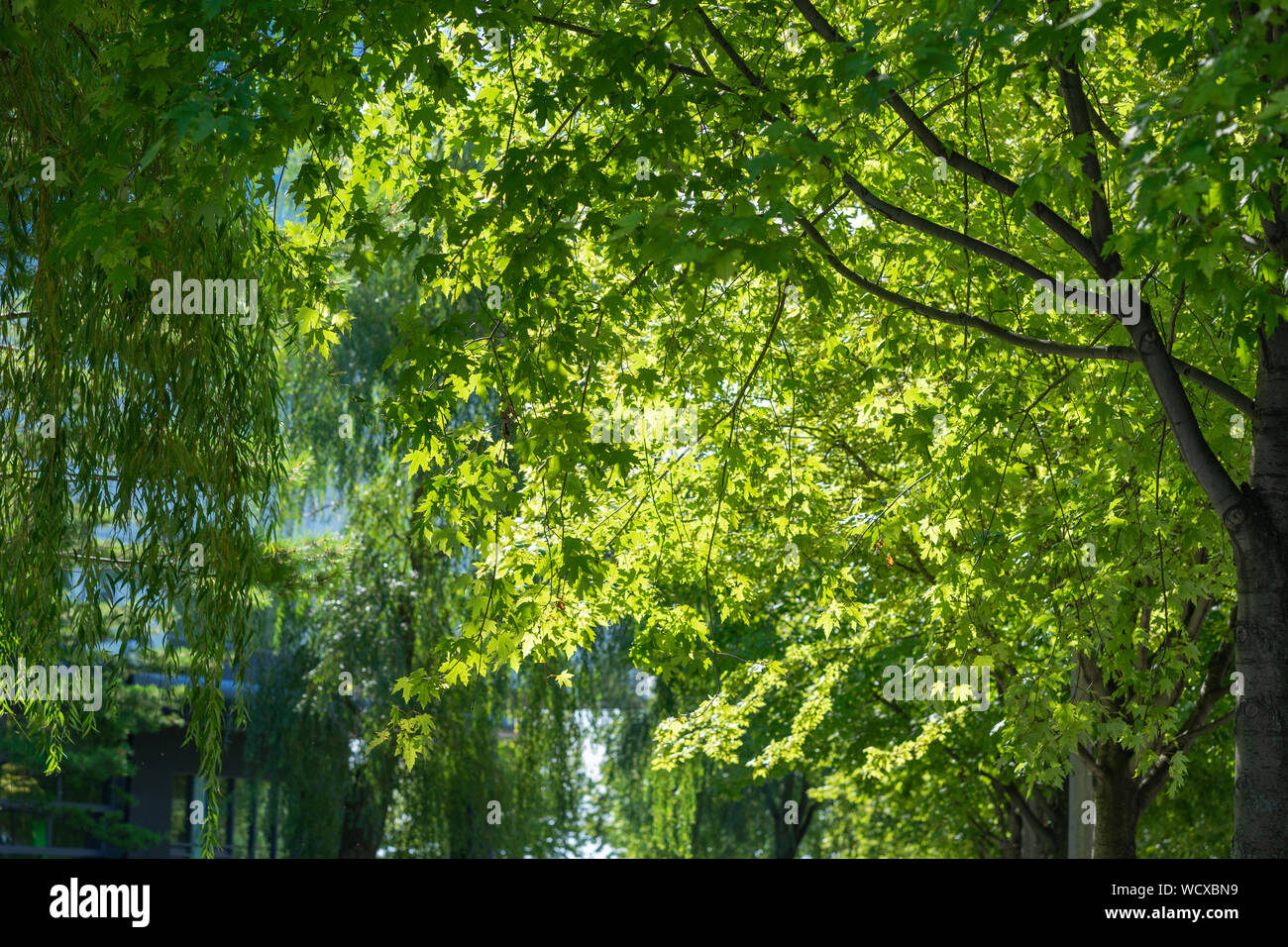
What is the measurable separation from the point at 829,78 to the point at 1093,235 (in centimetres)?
162

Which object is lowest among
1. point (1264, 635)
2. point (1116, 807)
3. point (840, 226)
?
point (1116, 807)

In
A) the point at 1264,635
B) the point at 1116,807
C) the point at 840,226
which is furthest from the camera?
the point at 1116,807

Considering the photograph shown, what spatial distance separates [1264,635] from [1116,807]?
624 cm

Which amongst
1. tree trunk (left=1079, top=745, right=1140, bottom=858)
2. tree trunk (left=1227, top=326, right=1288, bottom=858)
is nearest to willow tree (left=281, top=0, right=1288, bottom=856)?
tree trunk (left=1227, top=326, right=1288, bottom=858)

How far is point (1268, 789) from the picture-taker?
5.70 meters

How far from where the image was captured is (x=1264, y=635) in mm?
5812

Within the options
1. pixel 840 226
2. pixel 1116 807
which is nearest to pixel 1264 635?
pixel 840 226

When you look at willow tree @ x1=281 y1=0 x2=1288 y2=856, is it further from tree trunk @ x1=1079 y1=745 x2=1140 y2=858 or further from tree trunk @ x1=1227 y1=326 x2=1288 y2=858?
tree trunk @ x1=1079 y1=745 x2=1140 y2=858

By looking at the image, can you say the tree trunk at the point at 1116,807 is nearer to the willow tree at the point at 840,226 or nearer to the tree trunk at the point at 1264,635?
the willow tree at the point at 840,226

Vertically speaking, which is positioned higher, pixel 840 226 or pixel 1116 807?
pixel 840 226

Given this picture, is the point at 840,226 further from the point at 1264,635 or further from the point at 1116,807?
the point at 1116,807
